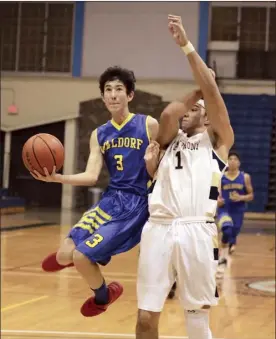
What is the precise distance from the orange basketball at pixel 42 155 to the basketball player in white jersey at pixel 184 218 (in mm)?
456

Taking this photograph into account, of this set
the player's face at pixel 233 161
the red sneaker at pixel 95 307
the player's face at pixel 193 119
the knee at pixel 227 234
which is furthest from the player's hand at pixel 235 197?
the player's face at pixel 193 119

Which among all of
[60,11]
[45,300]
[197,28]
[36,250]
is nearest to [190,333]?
[45,300]

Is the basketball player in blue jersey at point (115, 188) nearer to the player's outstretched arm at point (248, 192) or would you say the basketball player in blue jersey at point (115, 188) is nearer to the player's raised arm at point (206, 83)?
the player's raised arm at point (206, 83)

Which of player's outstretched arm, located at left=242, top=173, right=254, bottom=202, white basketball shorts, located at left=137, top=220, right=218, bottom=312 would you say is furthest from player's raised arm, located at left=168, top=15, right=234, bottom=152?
player's outstretched arm, located at left=242, top=173, right=254, bottom=202

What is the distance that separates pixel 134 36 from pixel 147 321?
7.81 metres

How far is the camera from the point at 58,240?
12.2 metres

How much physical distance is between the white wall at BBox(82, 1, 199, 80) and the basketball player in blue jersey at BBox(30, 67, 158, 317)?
3750mm

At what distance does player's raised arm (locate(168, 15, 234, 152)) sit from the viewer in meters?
3.56

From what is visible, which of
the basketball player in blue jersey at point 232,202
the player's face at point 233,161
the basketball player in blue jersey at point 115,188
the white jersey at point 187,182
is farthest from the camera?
the player's face at point 233,161

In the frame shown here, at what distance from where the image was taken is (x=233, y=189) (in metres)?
9.80

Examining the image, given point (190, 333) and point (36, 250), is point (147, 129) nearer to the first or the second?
point (190, 333)

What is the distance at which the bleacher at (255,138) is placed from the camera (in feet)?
42.1

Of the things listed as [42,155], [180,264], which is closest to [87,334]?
[180,264]

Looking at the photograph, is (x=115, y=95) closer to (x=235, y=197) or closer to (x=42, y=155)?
(x=42, y=155)
